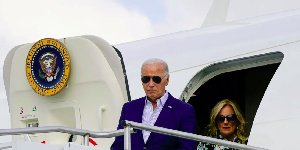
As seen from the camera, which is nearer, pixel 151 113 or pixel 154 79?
pixel 154 79

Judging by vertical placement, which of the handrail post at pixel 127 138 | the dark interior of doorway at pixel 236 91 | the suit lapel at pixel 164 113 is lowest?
the handrail post at pixel 127 138

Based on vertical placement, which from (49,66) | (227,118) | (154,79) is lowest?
(227,118)

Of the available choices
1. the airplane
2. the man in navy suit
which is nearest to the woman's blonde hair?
the airplane

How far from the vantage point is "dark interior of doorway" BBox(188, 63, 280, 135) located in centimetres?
1159

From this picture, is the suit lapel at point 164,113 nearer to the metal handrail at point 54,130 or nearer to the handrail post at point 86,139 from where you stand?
the metal handrail at point 54,130

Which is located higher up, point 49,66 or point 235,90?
point 49,66

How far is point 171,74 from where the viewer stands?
10.1 m

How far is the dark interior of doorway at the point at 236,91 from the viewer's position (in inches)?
456

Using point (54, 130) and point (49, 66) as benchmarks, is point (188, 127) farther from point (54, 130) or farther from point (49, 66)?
point (49, 66)

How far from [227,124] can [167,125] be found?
1976 millimetres

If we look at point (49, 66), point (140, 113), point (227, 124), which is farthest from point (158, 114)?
point (49, 66)

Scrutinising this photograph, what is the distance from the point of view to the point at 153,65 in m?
7.32

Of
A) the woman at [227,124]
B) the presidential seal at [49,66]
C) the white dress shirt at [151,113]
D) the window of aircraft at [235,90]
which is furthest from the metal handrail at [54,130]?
the window of aircraft at [235,90]

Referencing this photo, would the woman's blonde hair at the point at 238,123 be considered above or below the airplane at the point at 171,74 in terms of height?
below
